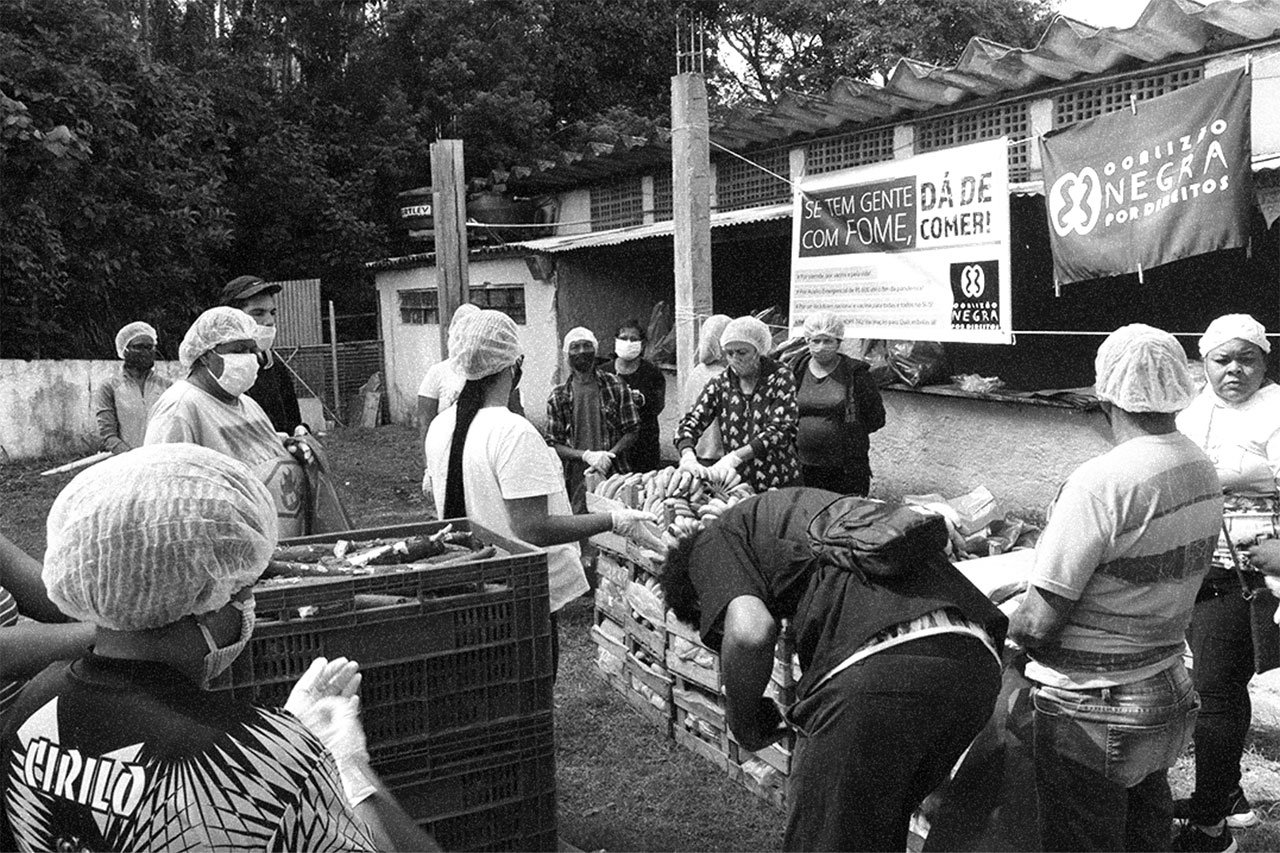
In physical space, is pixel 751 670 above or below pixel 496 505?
below

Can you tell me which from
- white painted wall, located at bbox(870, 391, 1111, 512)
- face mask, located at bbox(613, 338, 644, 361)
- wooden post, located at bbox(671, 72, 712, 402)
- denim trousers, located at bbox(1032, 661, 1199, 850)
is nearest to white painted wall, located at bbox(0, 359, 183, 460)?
face mask, located at bbox(613, 338, 644, 361)

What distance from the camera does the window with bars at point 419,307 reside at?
16562mm

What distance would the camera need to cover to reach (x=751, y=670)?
2592 millimetres

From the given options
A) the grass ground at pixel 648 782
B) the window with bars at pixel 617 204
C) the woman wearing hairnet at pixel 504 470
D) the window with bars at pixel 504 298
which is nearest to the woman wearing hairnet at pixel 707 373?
the grass ground at pixel 648 782

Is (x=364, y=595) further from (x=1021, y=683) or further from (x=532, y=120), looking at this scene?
(x=532, y=120)

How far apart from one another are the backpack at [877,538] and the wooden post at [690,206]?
437cm

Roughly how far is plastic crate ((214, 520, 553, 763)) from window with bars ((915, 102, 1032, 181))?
21.0 feet

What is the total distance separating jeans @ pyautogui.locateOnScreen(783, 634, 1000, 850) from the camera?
8.01 feet

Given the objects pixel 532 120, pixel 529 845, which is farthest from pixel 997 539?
pixel 532 120

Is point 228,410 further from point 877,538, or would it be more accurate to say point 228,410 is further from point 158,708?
point 158,708

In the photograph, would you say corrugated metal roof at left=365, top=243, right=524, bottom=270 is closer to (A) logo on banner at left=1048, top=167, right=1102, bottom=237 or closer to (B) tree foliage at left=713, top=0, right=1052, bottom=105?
(A) logo on banner at left=1048, top=167, right=1102, bottom=237

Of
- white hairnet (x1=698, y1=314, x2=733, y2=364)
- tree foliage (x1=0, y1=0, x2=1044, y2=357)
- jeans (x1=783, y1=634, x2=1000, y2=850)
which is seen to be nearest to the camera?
jeans (x1=783, y1=634, x2=1000, y2=850)

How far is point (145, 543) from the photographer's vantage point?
5.21 feet

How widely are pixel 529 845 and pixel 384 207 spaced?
1933 cm
